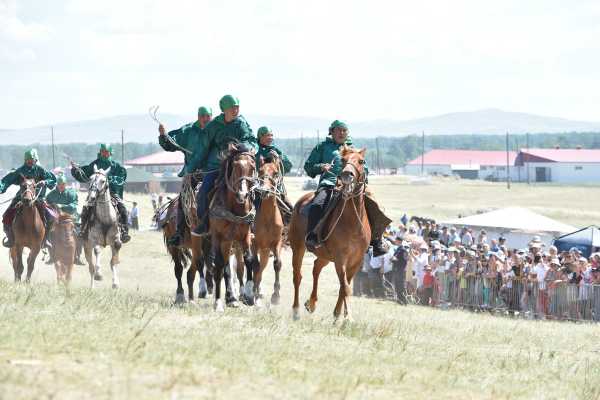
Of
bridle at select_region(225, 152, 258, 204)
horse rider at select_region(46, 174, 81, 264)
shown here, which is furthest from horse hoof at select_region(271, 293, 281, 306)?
horse rider at select_region(46, 174, 81, 264)

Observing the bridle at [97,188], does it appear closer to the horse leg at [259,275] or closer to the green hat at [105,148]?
the green hat at [105,148]

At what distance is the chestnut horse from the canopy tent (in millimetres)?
13261

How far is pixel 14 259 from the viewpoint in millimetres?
22359

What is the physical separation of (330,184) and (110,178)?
7.37 meters

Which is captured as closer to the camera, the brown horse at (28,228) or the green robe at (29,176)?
the green robe at (29,176)

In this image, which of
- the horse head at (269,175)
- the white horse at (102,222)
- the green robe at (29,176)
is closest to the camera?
the horse head at (269,175)

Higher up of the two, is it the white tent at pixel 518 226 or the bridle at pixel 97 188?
the bridle at pixel 97 188

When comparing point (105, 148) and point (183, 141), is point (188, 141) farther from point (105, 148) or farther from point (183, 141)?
point (105, 148)

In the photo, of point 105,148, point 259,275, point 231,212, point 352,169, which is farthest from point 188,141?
point 105,148

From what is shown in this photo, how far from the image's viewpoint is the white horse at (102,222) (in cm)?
2161

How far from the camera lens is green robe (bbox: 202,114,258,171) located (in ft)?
52.9

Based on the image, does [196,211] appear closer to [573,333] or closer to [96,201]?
[96,201]

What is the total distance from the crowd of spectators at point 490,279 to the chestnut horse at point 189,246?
256 inches

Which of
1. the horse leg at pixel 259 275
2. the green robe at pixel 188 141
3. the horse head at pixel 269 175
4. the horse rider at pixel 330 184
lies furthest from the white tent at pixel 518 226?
the green robe at pixel 188 141
